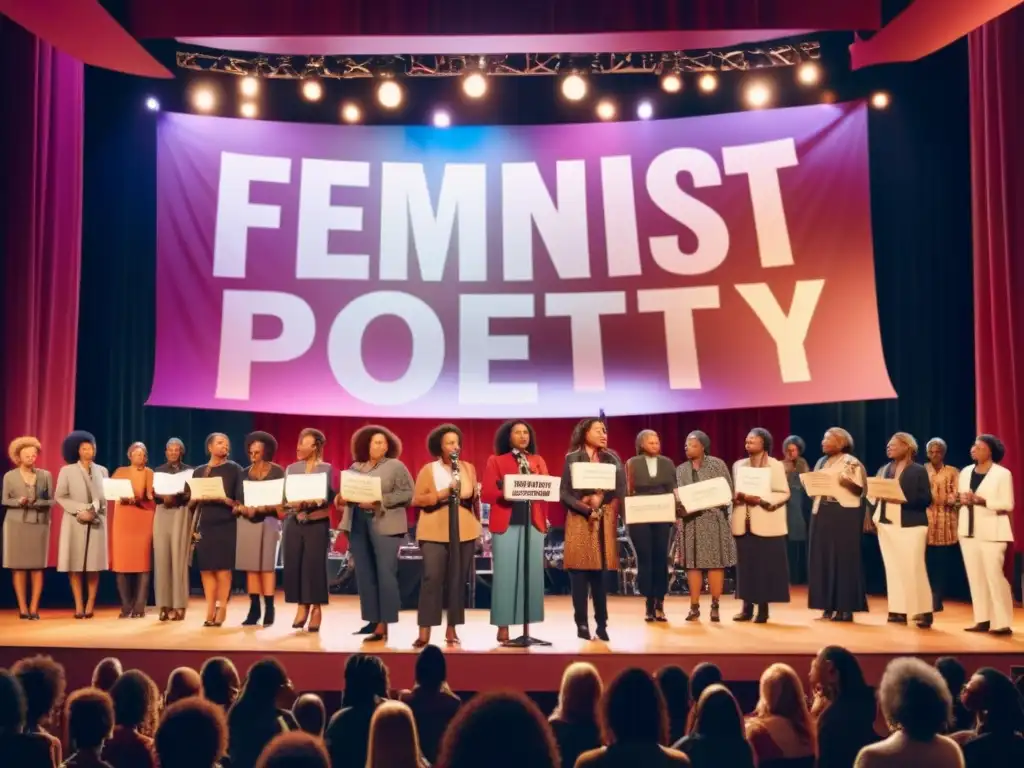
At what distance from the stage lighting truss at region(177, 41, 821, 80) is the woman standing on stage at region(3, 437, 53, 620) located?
4.67 meters

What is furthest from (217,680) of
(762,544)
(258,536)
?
(762,544)

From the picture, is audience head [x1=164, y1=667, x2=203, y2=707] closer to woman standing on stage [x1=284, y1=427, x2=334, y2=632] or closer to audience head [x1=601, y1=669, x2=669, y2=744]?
audience head [x1=601, y1=669, x2=669, y2=744]

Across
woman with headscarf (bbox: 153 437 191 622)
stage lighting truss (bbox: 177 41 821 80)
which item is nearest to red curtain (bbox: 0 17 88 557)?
stage lighting truss (bbox: 177 41 821 80)

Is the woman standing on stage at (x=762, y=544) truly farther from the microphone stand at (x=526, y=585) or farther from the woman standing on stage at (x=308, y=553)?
the woman standing on stage at (x=308, y=553)

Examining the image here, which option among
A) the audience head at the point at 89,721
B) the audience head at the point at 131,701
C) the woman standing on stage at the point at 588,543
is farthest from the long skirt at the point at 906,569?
the audience head at the point at 89,721

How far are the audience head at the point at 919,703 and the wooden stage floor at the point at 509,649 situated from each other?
10.8 ft

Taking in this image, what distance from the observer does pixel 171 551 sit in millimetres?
9312

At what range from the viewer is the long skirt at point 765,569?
30.0ft

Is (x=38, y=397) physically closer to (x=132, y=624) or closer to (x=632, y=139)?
(x=132, y=624)

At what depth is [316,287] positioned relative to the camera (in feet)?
39.6

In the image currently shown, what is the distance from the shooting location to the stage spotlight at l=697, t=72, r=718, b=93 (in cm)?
1235

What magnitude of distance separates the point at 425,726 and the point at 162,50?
9.58 meters

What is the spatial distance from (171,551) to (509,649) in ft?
10.9

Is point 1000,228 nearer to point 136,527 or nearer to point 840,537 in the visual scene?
point 840,537
